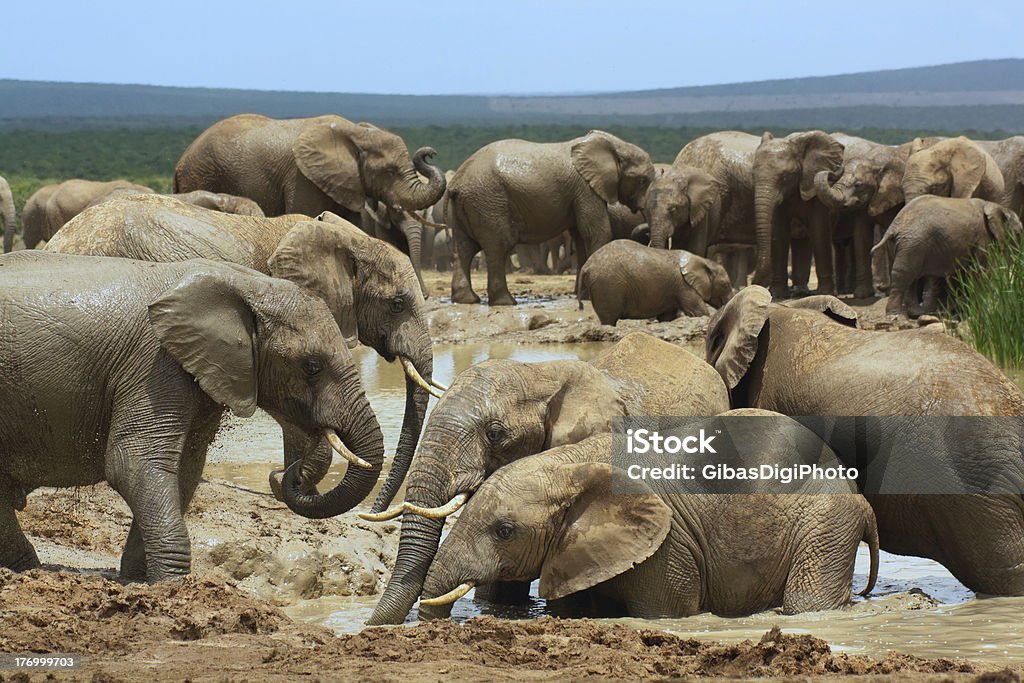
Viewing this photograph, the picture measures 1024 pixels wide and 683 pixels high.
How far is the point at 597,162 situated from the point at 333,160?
5.30 meters

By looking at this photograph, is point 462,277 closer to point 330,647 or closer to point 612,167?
point 612,167

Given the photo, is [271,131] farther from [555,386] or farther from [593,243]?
[555,386]

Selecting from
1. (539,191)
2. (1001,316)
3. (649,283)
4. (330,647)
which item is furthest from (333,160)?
(330,647)

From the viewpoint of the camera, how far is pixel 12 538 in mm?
6242

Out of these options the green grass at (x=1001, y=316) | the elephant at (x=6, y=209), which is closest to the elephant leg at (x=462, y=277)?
the green grass at (x=1001, y=316)

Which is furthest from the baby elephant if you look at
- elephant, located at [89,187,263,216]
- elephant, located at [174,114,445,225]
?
elephant, located at [89,187,263,216]

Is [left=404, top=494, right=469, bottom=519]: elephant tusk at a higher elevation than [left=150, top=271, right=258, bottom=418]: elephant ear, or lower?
lower

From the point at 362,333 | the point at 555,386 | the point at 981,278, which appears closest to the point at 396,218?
the point at 981,278

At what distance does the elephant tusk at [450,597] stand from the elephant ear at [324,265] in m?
2.05

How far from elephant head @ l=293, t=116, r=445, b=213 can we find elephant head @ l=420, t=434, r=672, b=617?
26.1 feet

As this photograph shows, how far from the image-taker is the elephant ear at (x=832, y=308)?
7.82 m

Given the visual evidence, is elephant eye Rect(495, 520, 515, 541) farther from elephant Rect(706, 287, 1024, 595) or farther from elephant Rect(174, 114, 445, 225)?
elephant Rect(174, 114, 445, 225)

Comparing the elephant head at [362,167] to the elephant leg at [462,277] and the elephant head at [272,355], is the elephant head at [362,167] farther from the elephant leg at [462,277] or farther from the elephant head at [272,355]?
the elephant head at [272,355]

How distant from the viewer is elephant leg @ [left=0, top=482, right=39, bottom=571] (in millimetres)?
6211
